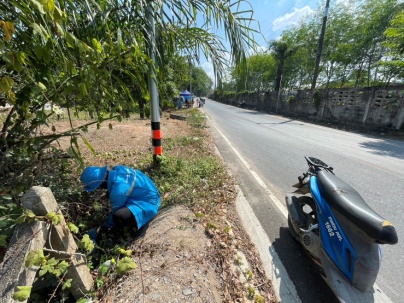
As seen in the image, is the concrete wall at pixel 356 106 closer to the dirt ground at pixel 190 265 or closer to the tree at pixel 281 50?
the tree at pixel 281 50

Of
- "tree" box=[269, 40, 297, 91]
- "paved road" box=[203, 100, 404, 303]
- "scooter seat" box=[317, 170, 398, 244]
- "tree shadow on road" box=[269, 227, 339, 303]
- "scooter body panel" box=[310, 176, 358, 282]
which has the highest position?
"tree" box=[269, 40, 297, 91]

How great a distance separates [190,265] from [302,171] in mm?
3657

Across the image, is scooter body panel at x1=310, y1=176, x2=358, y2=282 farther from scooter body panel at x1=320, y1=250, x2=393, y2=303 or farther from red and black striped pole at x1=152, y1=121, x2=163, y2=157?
red and black striped pole at x1=152, y1=121, x2=163, y2=157

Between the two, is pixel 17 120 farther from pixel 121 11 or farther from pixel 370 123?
pixel 370 123

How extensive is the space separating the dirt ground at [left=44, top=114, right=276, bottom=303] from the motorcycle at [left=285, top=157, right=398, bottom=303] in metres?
0.57

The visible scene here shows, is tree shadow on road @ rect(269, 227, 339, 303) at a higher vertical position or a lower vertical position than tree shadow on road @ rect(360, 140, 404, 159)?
lower

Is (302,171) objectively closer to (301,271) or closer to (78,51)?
(301,271)

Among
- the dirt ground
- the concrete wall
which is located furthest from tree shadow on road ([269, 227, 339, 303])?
the concrete wall

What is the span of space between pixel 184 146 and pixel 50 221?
15.6 ft

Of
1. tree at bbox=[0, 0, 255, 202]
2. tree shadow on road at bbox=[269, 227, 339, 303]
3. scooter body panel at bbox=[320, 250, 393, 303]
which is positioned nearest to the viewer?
tree at bbox=[0, 0, 255, 202]

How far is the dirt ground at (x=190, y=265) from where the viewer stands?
1567 mm

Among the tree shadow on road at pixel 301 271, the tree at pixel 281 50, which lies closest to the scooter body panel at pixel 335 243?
the tree shadow on road at pixel 301 271

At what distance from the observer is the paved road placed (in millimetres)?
1985

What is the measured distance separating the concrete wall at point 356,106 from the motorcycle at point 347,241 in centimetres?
1143
